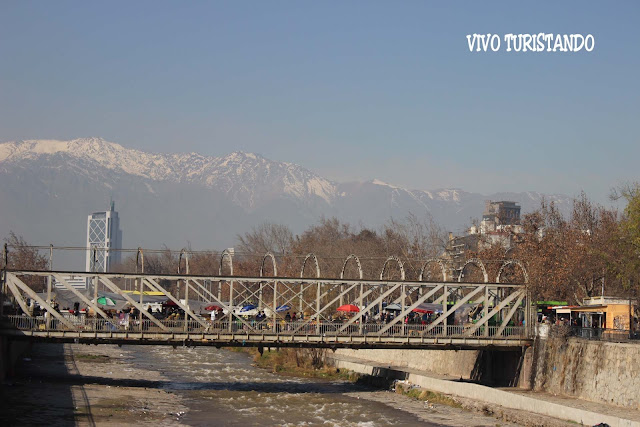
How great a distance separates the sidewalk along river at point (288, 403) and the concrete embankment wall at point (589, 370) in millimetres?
5610

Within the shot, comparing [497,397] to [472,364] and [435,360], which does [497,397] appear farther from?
[435,360]

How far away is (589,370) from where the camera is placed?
Answer: 157 ft

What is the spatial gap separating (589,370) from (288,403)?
16945mm

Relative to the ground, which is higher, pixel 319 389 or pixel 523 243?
pixel 523 243

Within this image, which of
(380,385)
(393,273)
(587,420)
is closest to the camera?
(587,420)

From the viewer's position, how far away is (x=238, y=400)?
2135 inches

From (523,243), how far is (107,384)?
41668mm

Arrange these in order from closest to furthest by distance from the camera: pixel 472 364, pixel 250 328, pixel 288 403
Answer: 1. pixel 288 403
2. pixel 250 328
3. pixel 472 364

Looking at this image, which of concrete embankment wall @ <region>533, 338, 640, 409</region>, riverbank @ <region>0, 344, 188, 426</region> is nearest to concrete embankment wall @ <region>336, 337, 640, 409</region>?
concrete embankment wall @ <region>533, 338, 640, 409</region>

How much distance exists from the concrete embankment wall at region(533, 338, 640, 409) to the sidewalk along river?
561 centimetres

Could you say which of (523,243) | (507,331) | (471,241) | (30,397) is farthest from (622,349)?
(471,241)

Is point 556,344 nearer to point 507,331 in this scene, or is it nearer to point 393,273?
point 507,331

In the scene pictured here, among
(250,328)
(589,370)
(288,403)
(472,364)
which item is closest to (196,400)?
(250,328)

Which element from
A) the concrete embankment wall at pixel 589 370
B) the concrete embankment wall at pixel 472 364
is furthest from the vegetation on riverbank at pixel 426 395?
the concrete embankment wall at pixel 589 370
